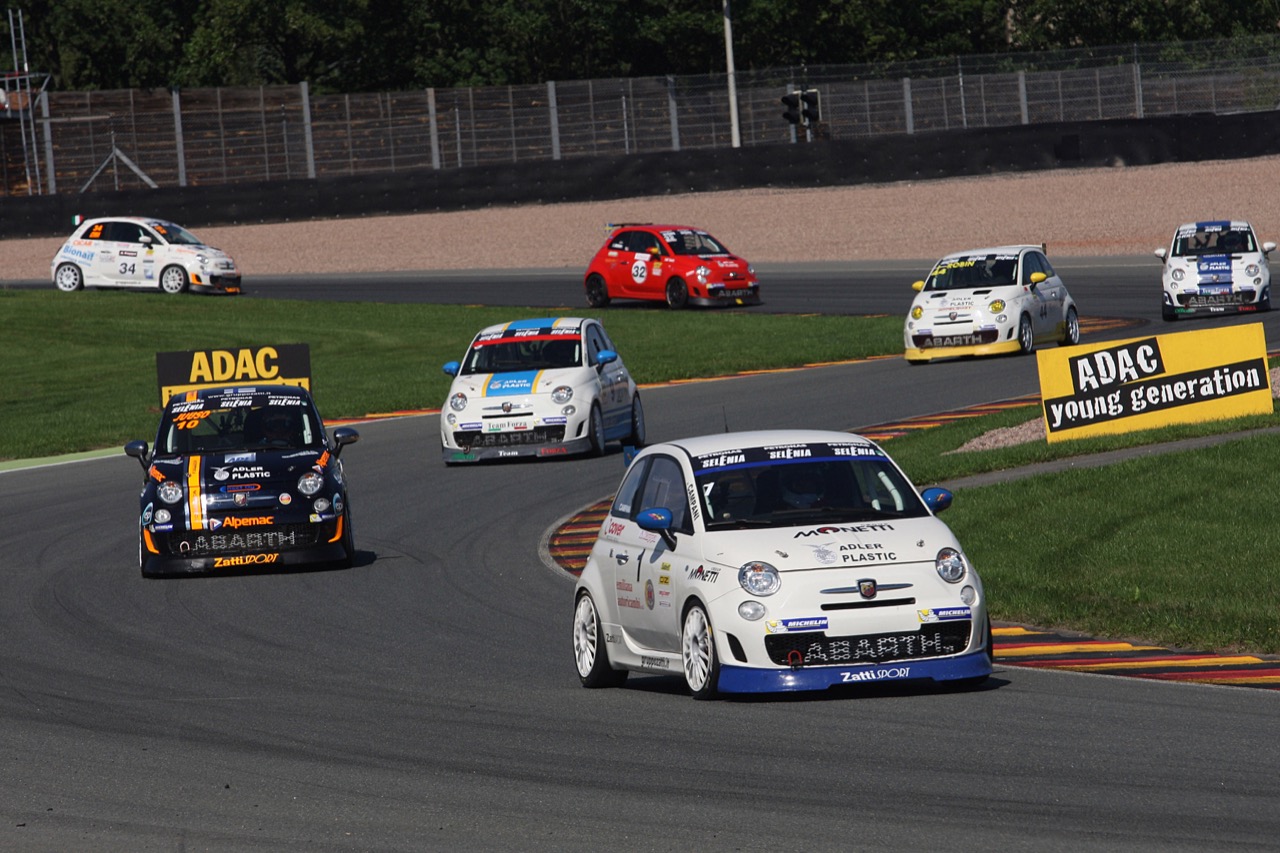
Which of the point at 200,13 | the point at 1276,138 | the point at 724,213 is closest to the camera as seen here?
the point at 1276,138

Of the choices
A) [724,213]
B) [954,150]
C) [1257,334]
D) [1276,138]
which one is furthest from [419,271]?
[1257,334]

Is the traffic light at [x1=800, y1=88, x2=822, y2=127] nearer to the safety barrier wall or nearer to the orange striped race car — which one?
the safety barrier wall

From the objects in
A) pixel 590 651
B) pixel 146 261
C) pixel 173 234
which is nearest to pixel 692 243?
pixel 173 234

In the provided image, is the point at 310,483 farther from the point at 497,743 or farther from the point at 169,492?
the point at 497,743

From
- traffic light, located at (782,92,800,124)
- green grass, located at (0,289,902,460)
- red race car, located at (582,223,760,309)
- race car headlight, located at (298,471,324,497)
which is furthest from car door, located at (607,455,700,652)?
traffic light, located at (782,92,800,124)

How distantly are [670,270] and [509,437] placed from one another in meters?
17.5

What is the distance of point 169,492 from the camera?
16156mm

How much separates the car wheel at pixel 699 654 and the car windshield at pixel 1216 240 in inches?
929

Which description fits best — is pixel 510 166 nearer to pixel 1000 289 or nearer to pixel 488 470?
pixel 1000 289

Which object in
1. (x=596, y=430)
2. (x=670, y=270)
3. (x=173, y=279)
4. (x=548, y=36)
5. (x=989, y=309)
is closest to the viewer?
(x=596, y=430)

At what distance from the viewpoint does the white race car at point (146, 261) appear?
42531mm

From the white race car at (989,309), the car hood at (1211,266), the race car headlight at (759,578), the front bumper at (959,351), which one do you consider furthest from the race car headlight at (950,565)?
the car hood at (1211,266)

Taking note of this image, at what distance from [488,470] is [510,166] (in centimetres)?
2924

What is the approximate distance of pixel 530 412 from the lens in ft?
75.0
